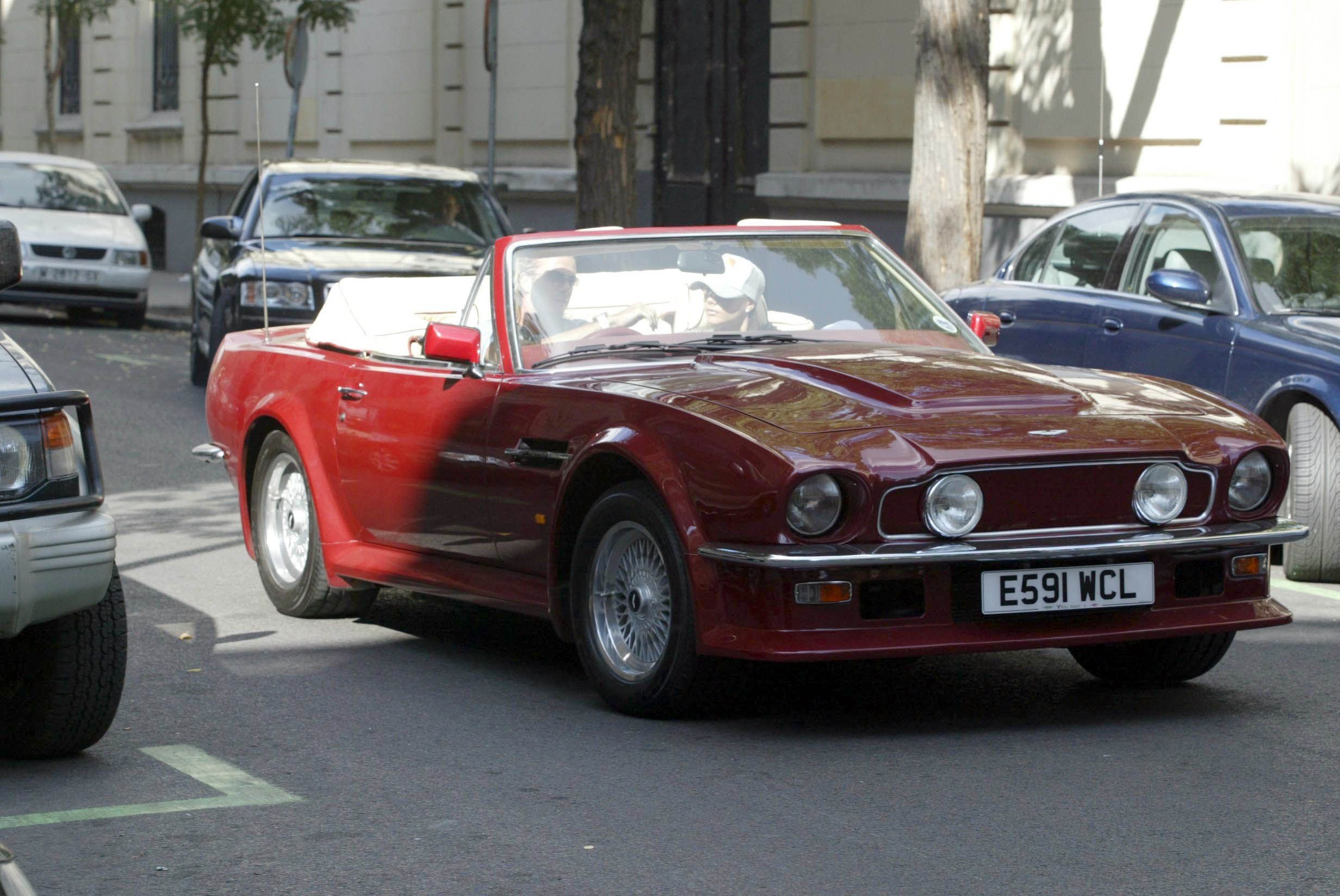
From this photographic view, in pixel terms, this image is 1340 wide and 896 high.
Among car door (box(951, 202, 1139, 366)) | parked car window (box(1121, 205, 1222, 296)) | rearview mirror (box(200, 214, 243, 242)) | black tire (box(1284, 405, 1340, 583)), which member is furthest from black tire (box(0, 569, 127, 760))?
rearview mirror (box(200, 214, 243, 242))

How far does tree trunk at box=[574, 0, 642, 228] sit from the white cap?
345 inches

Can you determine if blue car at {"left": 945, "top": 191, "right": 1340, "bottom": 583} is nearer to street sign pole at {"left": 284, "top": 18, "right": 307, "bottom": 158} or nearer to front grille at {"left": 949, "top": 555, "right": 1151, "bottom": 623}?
front grille at {"left": 949, "top": 555, "right": 1151, "bottom": 623}

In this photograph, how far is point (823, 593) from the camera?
529 cm

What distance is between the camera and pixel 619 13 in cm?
1539

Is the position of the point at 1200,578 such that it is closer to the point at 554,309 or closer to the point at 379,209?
the point at 554,309

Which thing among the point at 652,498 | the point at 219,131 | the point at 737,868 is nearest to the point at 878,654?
the point at 652,498

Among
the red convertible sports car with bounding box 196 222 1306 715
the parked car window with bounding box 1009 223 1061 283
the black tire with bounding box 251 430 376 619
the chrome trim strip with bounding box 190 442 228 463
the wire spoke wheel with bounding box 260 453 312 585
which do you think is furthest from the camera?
the parked car window with bounding box 1009 223 1061 283

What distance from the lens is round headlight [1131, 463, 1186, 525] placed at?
18.2ft

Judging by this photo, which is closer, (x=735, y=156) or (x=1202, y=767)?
(x=1202, y=767)

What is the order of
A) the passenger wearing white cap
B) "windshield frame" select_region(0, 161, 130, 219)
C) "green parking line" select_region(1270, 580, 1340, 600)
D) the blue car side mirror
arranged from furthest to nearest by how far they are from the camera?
"windshield frame" select_region(0, 161, 130, 219), the blue car side mirror, "green parking line" select_region(1270, 580, 1340, 600), the passenger wearing white cap

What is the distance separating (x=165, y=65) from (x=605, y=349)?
30897 millimetres

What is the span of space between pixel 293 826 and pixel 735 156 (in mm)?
18887

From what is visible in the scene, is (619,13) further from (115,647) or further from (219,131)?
(219,131)

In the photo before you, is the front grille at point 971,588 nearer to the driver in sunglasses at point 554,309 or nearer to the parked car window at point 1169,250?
the driver in sunglasses at point 554,309
